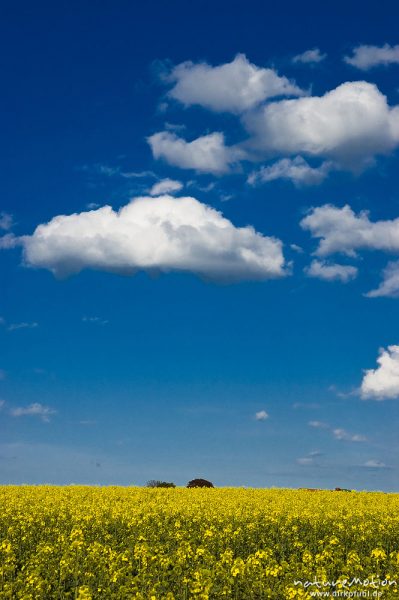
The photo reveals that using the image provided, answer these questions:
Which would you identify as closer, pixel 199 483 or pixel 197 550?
pixel 197 550

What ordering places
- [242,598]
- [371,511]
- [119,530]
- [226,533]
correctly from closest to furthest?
[242,598] < [226,533] < [119,530] < [371,511]

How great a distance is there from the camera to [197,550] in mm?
13703

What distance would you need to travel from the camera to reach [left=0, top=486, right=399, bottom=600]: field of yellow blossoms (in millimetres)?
12539

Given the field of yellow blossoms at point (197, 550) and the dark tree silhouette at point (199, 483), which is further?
the dark tree silhouette at point (199, 483)

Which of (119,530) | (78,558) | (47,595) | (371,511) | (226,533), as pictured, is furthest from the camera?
(371,511)

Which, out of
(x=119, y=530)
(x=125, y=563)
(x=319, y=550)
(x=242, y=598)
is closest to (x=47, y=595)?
(x=125, y=563)

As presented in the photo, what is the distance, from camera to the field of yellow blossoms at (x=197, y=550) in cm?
1254

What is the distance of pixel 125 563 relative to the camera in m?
15.4

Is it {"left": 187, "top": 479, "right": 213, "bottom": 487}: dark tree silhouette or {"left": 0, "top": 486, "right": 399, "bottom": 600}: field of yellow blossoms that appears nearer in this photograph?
{"left": 0, "top": 486, "right": 399, "bottom": 600}: field of yellow blossoms

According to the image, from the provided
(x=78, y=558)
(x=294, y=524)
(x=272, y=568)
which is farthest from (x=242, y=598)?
(x=294, y=524)

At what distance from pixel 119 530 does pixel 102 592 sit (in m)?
6.31

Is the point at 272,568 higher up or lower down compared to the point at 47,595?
higher up

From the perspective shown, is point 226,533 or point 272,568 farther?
point 226,533

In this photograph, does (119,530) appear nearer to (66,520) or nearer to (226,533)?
(66,520)
